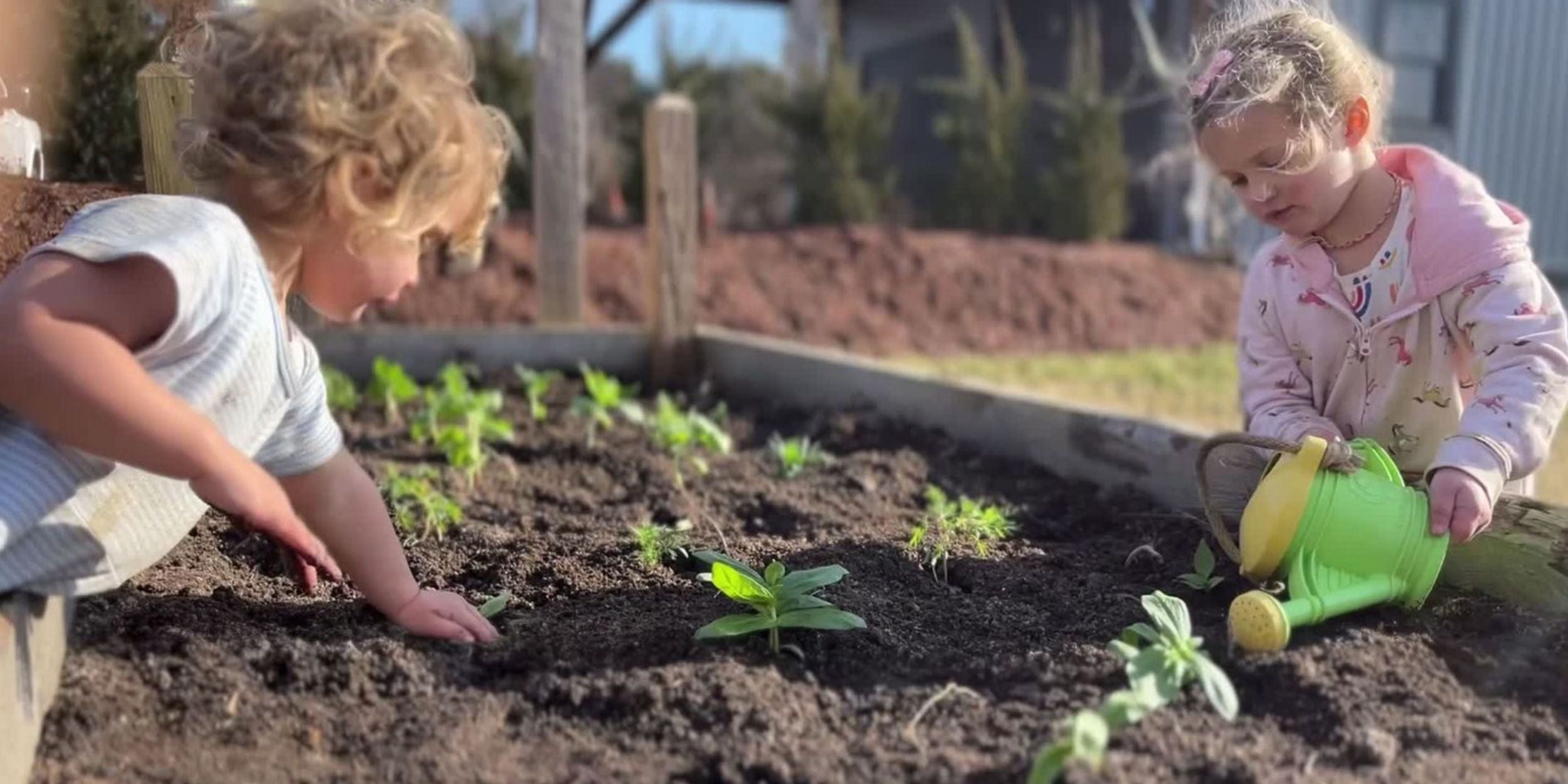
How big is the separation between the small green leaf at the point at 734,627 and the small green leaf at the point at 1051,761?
1.82 feet

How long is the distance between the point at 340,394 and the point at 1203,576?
2.82 meters

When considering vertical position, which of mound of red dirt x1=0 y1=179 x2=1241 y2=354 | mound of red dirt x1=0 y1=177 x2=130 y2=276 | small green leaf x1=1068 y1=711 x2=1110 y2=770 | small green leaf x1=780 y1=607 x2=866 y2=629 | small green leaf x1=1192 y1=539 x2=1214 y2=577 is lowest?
mound of red dirt x1=0 y1=179 x2=1241 y2=354

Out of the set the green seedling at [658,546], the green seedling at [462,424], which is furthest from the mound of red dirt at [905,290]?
the green seedling at [658,546]

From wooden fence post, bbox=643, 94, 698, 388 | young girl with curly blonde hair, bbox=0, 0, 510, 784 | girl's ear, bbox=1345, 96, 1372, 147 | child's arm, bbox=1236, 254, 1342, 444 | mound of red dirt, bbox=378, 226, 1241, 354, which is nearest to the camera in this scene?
young girl with curly blonde hair, bbox=0, 0, 510, 784

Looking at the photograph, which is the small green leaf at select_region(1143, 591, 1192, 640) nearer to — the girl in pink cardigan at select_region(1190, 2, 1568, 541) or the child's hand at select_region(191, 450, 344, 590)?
the girl in pink cardigan at select_region(1190, 2, 1568, 541)

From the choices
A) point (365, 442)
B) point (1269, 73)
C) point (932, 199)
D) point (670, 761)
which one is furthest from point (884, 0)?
point (670, 761)

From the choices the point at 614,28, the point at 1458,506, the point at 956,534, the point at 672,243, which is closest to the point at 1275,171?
the point at 1458,506

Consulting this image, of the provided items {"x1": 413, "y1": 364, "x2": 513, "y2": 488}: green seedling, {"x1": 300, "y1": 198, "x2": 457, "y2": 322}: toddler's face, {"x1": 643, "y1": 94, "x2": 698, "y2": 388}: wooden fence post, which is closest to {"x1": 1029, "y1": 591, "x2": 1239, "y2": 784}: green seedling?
{"x1": 300, "y1": 198, "x2": 457, "y2": 322}: toddler's face

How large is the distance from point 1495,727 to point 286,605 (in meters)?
1.81

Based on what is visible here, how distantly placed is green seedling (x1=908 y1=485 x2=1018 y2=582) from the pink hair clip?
895mm

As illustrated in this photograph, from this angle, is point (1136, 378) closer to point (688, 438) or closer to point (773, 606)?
point (688, 438)

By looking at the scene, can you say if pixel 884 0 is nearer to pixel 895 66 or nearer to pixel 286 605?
pixel 895 66

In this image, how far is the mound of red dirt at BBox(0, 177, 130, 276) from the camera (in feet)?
7.70

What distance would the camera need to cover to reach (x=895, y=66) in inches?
597
